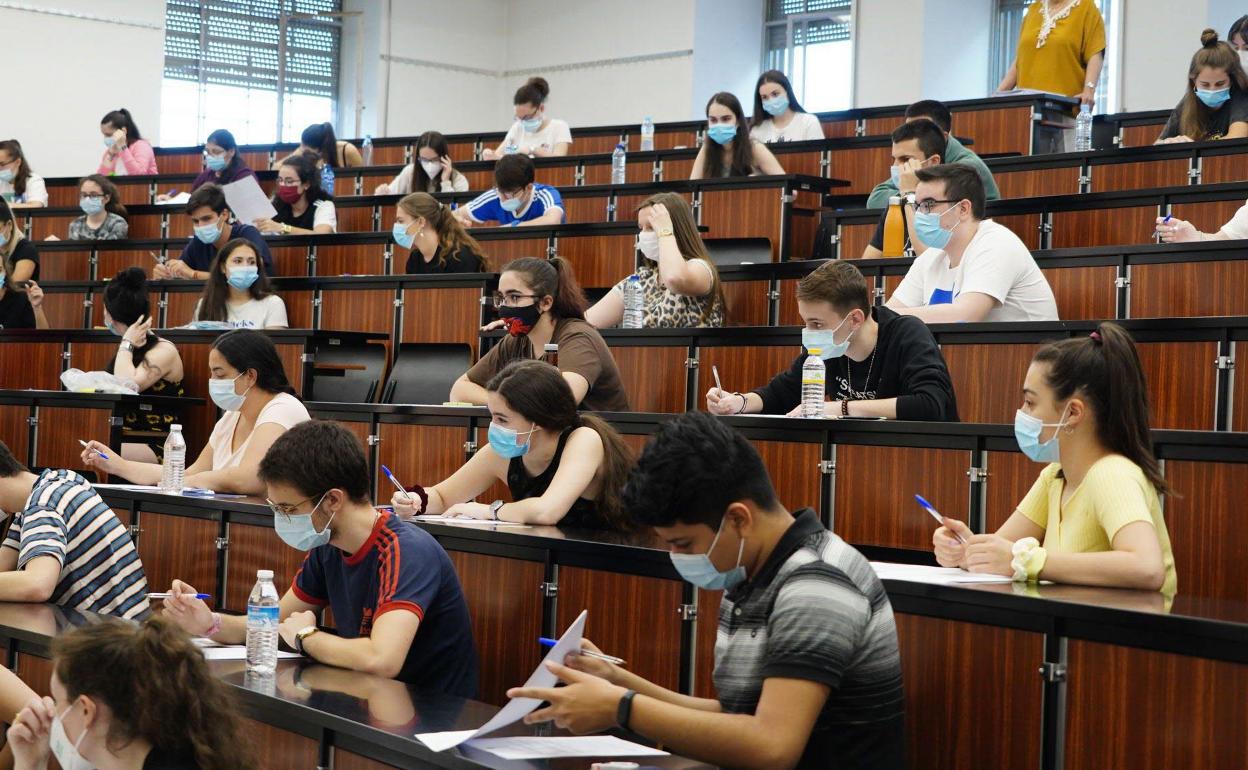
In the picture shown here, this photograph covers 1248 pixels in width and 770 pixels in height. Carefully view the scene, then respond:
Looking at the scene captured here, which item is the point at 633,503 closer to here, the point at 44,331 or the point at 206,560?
the point at 206,560

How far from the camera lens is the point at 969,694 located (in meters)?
2.79

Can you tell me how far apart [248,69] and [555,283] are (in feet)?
37.9

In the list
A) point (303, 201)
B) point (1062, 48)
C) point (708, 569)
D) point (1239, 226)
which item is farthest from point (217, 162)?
point (708, 569)

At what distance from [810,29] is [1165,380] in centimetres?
1014

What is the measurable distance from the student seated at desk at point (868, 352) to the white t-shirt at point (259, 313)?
3657 millimetres

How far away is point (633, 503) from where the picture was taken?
2330mm

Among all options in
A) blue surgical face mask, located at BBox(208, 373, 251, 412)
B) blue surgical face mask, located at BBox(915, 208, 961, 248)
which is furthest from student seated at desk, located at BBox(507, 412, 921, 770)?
blue surgical face mask, located at BBox(208, 373, 251, 412)

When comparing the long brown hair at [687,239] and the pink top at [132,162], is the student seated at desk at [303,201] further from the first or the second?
the long brown hair at [687,239]

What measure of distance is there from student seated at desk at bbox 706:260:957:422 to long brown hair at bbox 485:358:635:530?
63 cm

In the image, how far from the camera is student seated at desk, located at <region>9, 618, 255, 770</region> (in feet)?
7.30

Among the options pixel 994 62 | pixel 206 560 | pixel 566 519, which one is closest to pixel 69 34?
pixel 994 62

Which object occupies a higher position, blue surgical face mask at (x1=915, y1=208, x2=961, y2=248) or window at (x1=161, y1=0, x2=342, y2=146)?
window at (x1=161, y1=0, x2=342, y2=146)

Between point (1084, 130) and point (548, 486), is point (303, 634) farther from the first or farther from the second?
point (1084, 130)

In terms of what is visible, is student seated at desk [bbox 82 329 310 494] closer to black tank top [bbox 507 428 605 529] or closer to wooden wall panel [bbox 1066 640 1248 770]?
black tank top [bbox 507 428 605 529]
